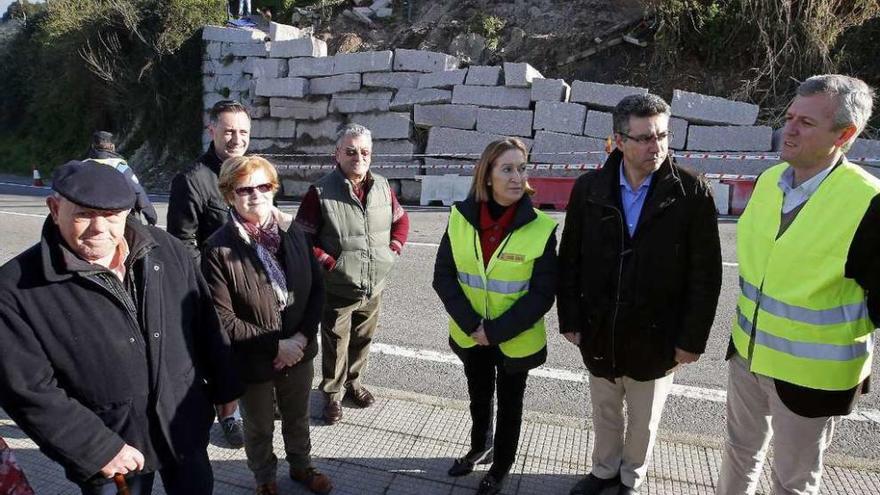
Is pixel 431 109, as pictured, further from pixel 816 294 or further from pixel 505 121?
pixel 816 294

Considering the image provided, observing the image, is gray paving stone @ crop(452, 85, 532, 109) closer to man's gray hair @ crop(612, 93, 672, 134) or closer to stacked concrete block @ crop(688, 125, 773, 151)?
stacked concrete block @ crop(688, 125, 773, 151)

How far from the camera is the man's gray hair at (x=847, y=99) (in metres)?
2.12

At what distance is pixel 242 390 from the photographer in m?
2.49

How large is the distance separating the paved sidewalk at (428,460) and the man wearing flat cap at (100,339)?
42.6 inches

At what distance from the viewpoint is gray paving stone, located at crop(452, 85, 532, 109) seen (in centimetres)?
1253

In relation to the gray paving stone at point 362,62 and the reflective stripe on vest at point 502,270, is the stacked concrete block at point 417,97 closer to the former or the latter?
the gray paving stone at point 362,62

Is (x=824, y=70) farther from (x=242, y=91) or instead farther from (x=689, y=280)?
(x=242, y=91)

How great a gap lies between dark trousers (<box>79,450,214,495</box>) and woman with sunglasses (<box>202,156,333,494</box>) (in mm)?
416

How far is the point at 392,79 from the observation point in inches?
543

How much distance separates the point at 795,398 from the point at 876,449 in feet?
5.64

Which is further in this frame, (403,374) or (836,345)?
(403,374)

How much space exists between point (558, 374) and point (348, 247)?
74.1 inches

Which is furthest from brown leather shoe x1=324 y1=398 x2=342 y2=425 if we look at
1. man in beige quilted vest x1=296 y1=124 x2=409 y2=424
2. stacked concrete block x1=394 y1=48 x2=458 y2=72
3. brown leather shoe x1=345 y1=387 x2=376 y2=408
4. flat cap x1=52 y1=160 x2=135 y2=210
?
stacked concrete block x1=394 y1=48 x2=458 y2=72

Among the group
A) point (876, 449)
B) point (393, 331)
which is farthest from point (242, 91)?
point (876, 449)
